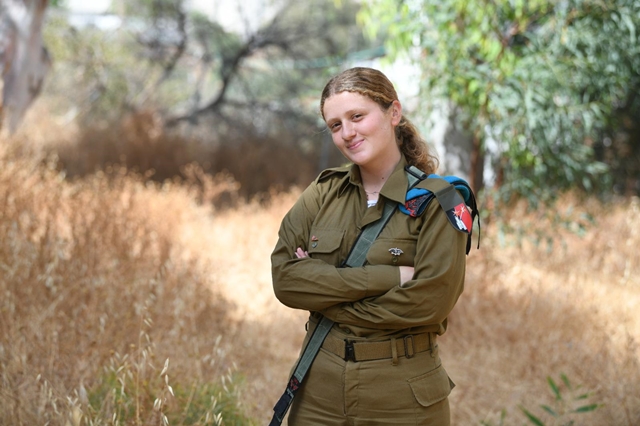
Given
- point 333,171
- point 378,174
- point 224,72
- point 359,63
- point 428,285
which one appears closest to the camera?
point 428,285

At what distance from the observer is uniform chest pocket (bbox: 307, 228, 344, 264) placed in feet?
6.98

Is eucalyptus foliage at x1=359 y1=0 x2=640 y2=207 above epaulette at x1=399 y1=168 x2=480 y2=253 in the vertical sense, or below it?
above

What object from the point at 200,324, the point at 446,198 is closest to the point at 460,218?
the point at 446,198

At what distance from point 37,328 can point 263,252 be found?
167 inches

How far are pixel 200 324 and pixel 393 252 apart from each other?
9.39 ft

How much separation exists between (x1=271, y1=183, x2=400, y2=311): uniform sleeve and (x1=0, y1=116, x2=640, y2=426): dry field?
0.67m

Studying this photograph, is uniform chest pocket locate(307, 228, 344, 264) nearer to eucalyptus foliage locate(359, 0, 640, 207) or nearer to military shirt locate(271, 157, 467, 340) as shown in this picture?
military shirt locate(271, 157, 467, 340)

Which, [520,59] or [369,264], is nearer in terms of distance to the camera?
[369,264]

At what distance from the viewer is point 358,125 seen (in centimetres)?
208

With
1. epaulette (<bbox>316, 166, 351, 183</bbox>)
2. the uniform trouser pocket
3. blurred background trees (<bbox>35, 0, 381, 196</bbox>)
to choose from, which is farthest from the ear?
blurred background trees (<bbox>35, 0, 381, 196</bbox>)

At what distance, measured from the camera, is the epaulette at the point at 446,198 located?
197cm

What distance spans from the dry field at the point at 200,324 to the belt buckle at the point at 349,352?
31.1 inches

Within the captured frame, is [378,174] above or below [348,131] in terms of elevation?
below

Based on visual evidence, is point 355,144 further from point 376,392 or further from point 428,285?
point 376,392
